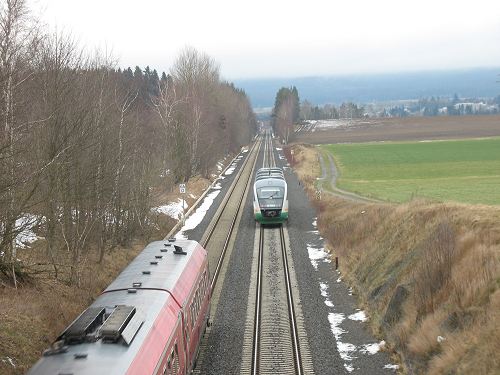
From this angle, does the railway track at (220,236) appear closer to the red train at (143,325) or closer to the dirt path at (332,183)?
the red train at (143,325)

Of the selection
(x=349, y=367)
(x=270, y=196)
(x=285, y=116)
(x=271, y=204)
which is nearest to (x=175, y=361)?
(x=349, y=367)

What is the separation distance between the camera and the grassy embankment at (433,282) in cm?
1123

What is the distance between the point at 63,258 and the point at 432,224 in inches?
553

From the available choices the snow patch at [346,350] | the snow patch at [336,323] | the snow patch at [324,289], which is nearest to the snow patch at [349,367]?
the snow patch at [346,350]

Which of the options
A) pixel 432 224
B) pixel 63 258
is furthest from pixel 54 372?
pixel 432 224

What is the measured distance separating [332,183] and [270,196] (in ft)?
64.4

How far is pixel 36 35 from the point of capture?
45.5ft

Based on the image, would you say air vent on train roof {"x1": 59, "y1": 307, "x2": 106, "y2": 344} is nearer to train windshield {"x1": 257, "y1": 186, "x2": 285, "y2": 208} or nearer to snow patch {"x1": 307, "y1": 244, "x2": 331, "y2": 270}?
snow patch {"x1": 307, "y1": 244, "x2": 331, "y2": 270}

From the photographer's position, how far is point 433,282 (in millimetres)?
14180

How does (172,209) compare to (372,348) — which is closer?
(372,348)

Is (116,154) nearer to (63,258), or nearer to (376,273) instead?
(63,258)

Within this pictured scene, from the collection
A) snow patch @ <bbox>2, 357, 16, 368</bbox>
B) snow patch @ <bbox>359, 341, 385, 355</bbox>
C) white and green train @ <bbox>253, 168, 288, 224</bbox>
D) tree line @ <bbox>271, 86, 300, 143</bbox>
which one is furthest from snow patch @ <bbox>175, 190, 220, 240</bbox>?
tree line @ <bbox>271, 86, 300, 143</bbox>

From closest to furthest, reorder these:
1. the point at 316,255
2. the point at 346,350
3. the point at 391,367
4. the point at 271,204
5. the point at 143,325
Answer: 1. the point at 143,325
2. the point at 391,367
3. the point at 346,350
4. the point at 316,255
5. the point at 271,204

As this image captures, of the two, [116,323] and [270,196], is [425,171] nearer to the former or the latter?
[270,196]
